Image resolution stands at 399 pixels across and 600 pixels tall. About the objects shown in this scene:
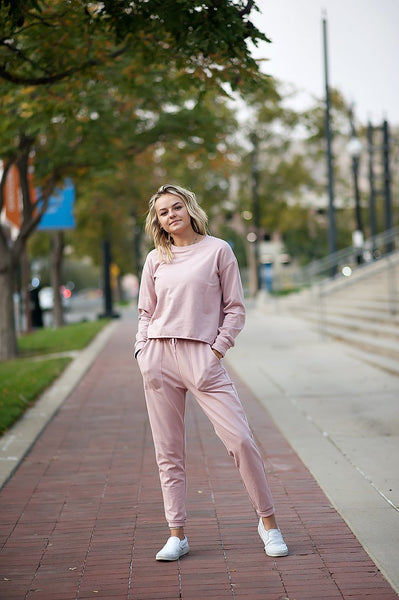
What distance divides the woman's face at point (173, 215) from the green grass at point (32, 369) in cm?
440

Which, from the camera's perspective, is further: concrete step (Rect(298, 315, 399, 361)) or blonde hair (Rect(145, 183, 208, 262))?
concrete step (Rect(298, 315, 399, 361))

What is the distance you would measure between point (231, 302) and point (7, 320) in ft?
43.8

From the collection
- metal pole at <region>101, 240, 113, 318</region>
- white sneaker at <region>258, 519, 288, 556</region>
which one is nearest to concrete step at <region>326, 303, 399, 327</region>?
metal pole at <region>101, 240, 113, 318</region>

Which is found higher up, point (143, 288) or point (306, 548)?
point (143, 288)

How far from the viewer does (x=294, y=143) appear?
4391 centimetres

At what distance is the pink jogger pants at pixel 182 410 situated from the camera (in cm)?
440

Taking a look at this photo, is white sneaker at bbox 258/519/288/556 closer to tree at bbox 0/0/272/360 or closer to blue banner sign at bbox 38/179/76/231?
tree at bbox 0/0/272/360

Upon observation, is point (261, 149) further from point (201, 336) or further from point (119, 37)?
point (201, 336)

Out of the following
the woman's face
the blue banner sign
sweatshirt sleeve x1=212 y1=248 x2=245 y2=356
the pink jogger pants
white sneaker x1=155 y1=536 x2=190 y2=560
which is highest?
the blue banner sign

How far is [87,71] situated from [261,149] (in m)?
33.9

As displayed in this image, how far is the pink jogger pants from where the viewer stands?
440 cm

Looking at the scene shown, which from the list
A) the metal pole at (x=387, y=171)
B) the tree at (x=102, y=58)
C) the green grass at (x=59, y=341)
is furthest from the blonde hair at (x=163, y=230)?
the metal pole at (x=387, y=171)

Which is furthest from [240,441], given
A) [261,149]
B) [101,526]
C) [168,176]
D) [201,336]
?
[261,149]

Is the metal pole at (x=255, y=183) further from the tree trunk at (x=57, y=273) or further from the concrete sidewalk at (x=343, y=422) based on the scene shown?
the concrete sidewalk at (x=343, y=422)
